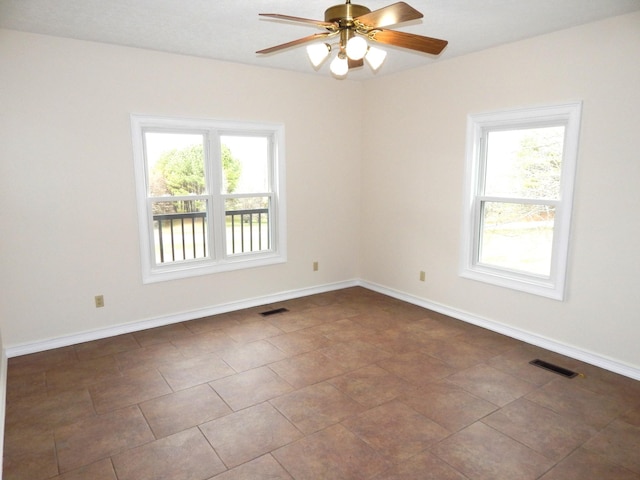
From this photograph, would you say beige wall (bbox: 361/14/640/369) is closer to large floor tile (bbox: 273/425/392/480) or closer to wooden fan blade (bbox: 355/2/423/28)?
wooden fan blade (bbox: 355/2/423/28)

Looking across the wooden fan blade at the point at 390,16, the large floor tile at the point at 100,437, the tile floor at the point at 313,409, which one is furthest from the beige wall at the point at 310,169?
the wooden fan blade at the point at 390,16

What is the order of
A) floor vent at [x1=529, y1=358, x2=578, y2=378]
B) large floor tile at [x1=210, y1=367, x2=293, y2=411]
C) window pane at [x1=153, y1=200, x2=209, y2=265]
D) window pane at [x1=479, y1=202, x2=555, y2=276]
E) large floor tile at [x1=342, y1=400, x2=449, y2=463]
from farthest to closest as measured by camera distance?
window pane at [x1=153, y1=200, x2=209, y2=265]
window pane at [x1=479, y1=202, x2=555, y2=276]
floor vent at [x1=529, y1=358, x2=578, y2=378]
large floor tile at [x1=210, y1=367, x2=293, y2=411]
large floor tile at [x1=342, y1=400, x2=449, y2=463]

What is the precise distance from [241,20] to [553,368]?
11.6 feet

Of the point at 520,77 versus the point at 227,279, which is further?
the point at 227,279

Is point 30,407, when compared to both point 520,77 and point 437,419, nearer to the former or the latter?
point 437,419

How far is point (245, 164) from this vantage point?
4.54 metres

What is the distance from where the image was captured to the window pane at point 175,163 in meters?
3.97

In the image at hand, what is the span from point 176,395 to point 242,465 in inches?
35.7

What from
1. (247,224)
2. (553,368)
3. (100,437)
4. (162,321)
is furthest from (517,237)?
(100,437)

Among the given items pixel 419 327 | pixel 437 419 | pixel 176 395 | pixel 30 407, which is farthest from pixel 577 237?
pixel 30 407

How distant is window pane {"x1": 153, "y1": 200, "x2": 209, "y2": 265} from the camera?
411 cm

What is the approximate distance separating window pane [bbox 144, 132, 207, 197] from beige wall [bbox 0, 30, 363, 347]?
23cm

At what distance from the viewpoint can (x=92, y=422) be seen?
8.39 feet

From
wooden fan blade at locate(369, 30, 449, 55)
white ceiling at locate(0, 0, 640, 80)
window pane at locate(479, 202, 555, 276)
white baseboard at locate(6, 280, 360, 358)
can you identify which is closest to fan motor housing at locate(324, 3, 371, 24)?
wooden fan blade at locate(369, 30, 449, 55)
